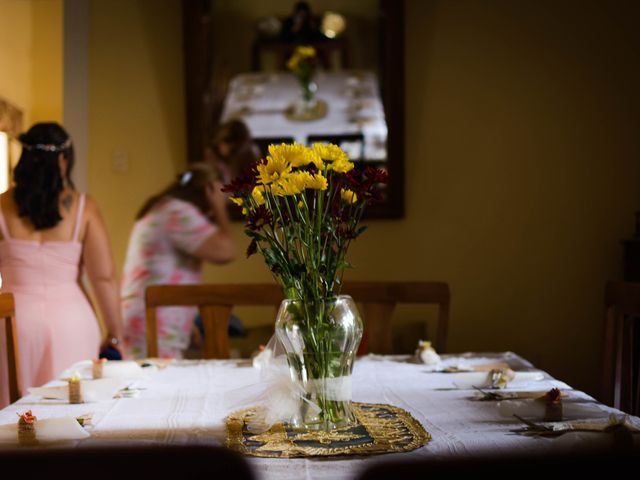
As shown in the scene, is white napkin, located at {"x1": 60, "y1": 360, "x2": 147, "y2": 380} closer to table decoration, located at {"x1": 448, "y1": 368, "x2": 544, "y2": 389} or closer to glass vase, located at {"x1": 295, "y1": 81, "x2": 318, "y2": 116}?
table decoration, located at {"x1": 448, "y1": 368, "x2": 544, "y2": 389}

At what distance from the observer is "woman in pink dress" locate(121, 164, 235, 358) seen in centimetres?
359

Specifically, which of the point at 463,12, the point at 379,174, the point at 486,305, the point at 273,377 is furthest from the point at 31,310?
the point at 463,12

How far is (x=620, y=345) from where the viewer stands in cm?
198

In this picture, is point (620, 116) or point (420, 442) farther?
point (620, 116)

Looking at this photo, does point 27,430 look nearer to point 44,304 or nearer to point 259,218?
point 259,218

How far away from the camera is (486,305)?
4.28 meters

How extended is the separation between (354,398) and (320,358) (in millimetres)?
352

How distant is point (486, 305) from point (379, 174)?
120 inches

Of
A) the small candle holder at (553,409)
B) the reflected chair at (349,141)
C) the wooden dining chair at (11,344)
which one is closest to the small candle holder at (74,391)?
the wooden dining chair at (11,344)

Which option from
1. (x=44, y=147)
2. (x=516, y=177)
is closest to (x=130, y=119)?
(x=44, y=147)

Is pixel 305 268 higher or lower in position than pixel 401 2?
lower

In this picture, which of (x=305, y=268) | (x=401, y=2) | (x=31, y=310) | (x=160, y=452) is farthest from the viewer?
(x=401, y=2)

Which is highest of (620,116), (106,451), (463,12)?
(463,12)

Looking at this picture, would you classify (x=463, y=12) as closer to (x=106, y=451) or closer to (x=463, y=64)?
(x=463, y=64)
